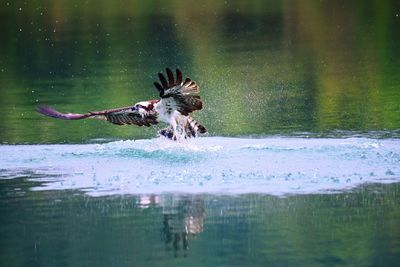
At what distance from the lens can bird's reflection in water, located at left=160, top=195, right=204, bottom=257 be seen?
44.7 feet

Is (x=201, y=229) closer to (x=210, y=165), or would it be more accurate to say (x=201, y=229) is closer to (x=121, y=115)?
(x=210, y=165)

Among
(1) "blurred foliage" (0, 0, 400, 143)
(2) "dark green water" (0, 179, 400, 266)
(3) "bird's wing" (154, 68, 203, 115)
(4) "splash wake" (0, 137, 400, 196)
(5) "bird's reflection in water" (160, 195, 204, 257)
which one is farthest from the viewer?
(1) "blurred foliage" (0, 0, 400, 143)

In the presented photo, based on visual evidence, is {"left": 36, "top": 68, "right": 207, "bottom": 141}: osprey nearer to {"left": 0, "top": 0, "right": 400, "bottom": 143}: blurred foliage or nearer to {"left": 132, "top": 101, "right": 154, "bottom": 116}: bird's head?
{"left": 132, "top": 101, "right": 154, "bottom": 116}: bird's head

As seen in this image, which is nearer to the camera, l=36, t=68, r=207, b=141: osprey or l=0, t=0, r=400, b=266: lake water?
l=0, t=0, r=400, b=266: lake water

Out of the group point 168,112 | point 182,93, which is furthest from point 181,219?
point 168,112

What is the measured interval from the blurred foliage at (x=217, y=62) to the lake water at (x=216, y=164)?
76mm

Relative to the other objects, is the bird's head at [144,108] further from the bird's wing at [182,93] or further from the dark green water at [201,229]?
the dark green water at [201,229]

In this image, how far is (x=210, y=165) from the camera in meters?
17.0

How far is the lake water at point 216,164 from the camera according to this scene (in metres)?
13.4

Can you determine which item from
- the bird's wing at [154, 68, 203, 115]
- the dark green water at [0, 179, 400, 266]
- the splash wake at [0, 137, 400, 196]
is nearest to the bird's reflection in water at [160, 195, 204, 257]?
the dark green water at [0, 179, 400, 266]

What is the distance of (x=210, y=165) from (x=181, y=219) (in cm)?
250

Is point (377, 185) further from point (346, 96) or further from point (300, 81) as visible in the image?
point (300, 81)

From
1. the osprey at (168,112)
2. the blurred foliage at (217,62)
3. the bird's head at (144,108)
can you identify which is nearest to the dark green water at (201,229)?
the osprey at (168,112)

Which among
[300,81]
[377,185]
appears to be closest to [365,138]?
[377,185]
